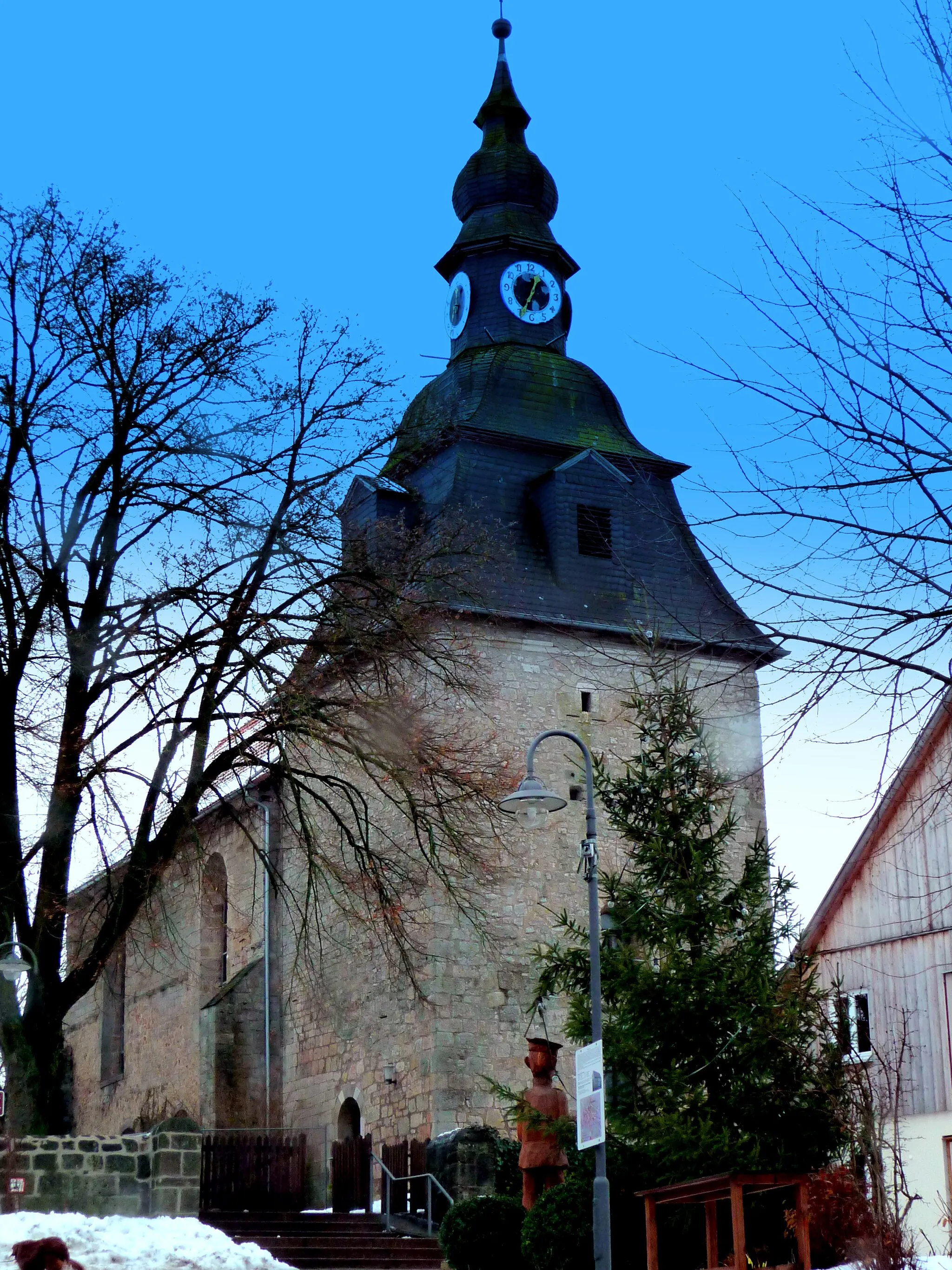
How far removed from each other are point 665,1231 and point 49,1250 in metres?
6.09

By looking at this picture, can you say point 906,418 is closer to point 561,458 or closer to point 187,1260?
point 187,1260

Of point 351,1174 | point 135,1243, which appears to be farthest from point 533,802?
point 351,1174

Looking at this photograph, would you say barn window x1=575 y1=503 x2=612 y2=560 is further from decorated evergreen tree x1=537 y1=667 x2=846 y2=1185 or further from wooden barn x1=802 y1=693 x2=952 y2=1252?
decorated evergreen tree x1=537 y1=667 x2=846 y2=1185

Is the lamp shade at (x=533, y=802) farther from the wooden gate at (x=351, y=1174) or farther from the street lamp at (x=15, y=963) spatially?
the wooden gate at (x=351, y=1174)

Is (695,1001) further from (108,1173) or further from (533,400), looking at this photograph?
(533,400)

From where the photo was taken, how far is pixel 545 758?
27500mm

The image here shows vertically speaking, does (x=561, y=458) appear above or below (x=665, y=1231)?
above

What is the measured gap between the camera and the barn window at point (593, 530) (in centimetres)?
2906

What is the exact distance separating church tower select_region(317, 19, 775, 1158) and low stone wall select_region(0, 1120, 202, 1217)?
21.5 ft

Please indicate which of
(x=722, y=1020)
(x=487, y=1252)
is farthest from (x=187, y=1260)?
(x=722, y=1020)

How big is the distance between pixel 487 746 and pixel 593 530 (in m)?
6.33

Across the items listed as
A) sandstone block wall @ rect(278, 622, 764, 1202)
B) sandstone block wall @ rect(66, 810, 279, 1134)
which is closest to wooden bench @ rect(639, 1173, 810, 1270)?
sandstone block wall @ rect(278, 622, 764, 1202)

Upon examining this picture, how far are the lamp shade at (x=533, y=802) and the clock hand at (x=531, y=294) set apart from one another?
18885 mm

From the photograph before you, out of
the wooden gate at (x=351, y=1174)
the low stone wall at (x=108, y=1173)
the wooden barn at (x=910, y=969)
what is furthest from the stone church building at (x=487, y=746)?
the low stone wall at (x=108, y=1173)
